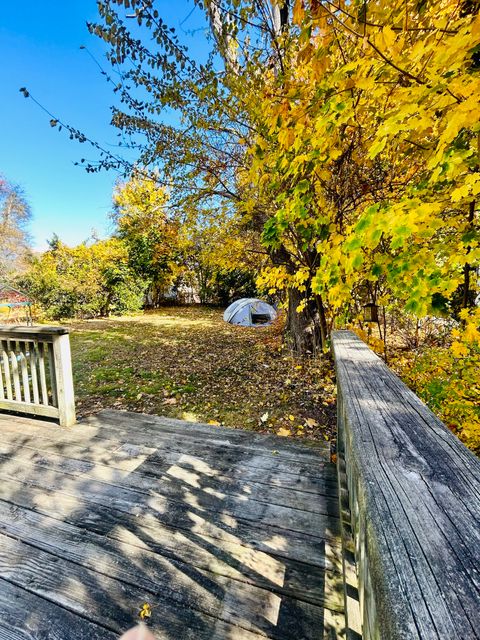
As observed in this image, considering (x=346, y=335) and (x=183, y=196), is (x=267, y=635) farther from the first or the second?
(x=183, y=196)

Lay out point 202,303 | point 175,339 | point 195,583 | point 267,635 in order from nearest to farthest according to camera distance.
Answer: point 267,635
point 195,583
point 175,339
point 202,303

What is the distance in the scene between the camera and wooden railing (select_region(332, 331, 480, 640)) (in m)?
0.36

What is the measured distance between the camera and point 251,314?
32.8 feet

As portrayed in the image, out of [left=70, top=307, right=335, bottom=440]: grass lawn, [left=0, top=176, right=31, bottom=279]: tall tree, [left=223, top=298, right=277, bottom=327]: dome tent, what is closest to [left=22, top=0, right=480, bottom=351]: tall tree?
[left=70, top=307, right=335, bottom=440]: grass lawn

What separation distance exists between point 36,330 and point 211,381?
2.55m

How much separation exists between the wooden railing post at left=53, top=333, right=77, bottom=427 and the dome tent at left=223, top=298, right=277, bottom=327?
23.6 feet

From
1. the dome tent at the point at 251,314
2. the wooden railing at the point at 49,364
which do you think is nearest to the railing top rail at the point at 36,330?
the wooden railing at the point at 49,364

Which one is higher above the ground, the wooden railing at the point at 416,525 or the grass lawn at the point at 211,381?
the wooden railing at the point at 416,525

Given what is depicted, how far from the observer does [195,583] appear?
4.28 ft

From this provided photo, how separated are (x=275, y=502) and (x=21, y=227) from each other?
74.8ft

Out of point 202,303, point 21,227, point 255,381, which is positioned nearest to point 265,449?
point 255,381

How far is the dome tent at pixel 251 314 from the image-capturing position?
32.5 ft

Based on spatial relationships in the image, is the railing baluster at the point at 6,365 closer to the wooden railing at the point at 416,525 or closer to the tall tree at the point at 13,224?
the wooden railing at the point at 416,525

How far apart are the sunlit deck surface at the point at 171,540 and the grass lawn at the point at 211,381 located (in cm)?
114
